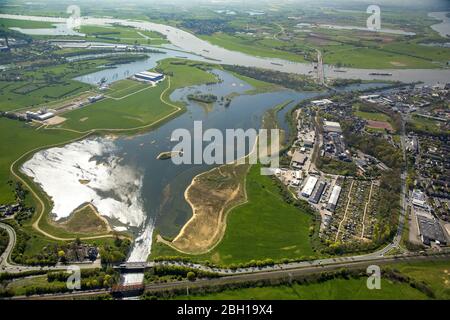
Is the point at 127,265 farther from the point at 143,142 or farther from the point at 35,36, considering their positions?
the point at 35,36

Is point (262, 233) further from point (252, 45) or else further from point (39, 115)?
point (252, 45)

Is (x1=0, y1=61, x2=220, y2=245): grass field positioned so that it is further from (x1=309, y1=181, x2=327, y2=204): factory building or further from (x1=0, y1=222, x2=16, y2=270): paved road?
(x1=309, y1=181, x2=327, y2=204): factory building

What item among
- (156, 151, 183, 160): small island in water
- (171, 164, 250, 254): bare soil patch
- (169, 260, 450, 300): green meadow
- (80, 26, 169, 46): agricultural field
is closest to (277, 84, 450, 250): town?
(169, 260, 450, 300): green meadow

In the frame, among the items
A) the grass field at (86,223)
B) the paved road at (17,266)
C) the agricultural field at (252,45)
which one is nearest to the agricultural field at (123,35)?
the agricultural field at (252,45)

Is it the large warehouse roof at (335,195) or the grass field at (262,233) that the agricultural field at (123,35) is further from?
the large warehouse roof at (335,195)

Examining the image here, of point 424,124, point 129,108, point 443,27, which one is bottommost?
point 424,124

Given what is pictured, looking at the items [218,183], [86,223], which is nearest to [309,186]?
[218,183]
